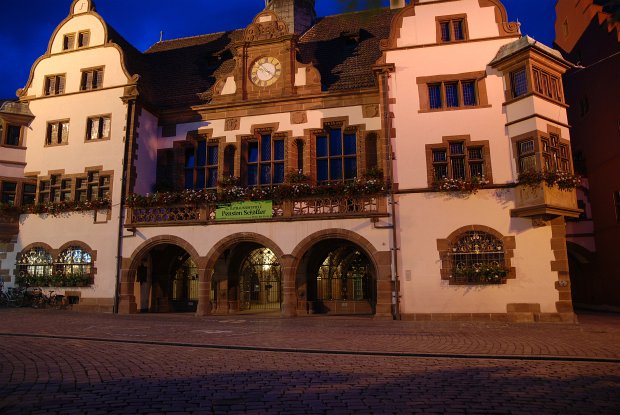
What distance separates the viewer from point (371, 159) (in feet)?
69.7

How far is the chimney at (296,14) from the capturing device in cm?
2827

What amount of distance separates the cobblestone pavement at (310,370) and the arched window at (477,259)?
10.4 ft

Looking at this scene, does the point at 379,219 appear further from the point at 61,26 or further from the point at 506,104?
the point at 61,26

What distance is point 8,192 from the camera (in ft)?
79.7

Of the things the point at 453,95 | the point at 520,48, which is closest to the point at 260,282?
the point at 453,95

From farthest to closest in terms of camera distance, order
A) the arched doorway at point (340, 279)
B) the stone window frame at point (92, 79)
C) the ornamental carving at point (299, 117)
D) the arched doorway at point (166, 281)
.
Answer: the stone window frame at point (92, 79) < the arched doorway at point (166, 281) < the arched doorway at point (340, 279) < the ornamental carving at point (299, 117)

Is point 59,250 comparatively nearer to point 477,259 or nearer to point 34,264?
point 34,264

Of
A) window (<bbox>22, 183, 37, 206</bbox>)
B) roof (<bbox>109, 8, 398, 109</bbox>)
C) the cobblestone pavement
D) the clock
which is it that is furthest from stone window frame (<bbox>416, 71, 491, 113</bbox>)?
window (<bbox>22, 183, 37, 206</bbox>)

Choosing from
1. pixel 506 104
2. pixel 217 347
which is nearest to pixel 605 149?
pixel 506 104

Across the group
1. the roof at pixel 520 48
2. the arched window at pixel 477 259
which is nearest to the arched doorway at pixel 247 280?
the arched window at pixel 477 259

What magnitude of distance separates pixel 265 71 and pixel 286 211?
7347mm

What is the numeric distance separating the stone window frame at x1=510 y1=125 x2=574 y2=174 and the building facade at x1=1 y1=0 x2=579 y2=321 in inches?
3.0

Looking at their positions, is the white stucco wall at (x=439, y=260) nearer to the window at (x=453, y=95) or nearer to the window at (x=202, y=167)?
the window at (x=453, y=95)

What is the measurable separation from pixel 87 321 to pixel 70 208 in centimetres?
769
